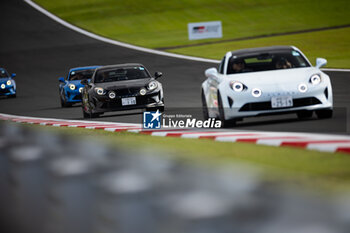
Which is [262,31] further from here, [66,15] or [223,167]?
[223,167]

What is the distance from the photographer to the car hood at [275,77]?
11641 mm

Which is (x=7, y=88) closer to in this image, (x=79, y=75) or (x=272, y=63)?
(x=79, y=75)

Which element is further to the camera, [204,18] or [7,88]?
[204,18]

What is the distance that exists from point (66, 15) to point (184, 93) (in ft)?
124

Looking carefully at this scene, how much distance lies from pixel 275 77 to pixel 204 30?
33349 millimetres

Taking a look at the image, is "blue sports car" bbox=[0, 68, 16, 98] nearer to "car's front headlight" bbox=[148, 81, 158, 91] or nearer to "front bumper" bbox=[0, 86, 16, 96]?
"front bumper" bbox=[0, 86, 16, 96]

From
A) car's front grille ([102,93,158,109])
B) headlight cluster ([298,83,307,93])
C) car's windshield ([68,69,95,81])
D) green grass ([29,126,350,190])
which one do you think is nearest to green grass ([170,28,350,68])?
car's windshield ([68,69,95,81])

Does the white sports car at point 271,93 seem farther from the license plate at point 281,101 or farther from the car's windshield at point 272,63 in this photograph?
the car's windshield at point 272,63

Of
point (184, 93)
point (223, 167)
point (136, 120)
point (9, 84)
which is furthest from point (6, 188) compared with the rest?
point (9, 84)

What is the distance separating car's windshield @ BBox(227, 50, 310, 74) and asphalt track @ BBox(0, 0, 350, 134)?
0.90m

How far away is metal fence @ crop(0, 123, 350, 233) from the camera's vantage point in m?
3.97

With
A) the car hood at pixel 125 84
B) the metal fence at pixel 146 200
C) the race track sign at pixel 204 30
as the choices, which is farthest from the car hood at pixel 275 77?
the race track sign at pixel 204 30

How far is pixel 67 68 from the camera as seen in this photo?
39500 mm

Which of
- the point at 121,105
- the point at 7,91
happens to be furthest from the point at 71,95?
the point at 7,91
